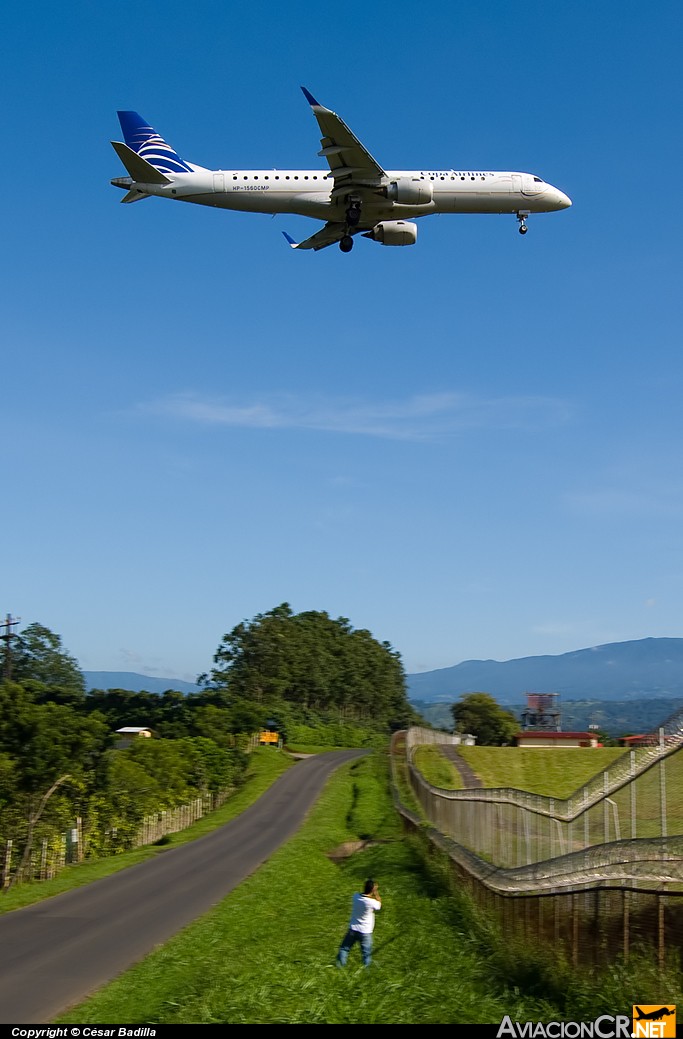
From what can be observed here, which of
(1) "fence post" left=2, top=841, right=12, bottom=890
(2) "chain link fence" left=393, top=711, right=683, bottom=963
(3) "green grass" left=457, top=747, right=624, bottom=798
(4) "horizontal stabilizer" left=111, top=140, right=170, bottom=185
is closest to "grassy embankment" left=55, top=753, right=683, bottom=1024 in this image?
(2) "chain link fence" left=393, top=711, right=683, bottom=963

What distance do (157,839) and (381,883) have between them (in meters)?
20.5

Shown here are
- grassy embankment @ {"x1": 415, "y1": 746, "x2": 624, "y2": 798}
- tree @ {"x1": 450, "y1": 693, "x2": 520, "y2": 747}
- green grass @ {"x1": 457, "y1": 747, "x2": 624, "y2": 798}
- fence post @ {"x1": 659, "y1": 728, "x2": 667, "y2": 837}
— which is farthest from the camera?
tree @ {"x1": 450, "y1": 693, "x2": 520, "y2": 747}

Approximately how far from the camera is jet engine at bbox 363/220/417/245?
40000 mm

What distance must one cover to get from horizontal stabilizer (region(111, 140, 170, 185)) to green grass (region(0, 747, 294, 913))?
24.7 metres

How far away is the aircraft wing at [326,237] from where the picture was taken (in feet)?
136

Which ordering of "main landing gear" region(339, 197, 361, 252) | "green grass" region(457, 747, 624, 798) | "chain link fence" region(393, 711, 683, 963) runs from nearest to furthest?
"chain link fence" region(393, 711, 683, 963) → "main landing gear" region(339, 197, 361, 252) → "green grass" region(457, 747, 624, 798)

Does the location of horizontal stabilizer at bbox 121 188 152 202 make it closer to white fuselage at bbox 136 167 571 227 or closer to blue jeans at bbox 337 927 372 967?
white fuselage at bbox 136 167 571 227

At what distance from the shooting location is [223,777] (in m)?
63.0

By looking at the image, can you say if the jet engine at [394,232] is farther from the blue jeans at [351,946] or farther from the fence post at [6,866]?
the blue jeans at [351,946]

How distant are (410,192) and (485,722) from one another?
81.4 meters

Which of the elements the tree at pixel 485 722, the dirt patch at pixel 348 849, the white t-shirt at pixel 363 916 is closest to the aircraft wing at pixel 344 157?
the dirt patch at pixel 348 849

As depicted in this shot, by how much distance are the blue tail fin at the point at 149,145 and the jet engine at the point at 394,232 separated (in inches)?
317

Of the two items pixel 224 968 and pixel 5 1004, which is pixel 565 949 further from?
pixel 5 1004

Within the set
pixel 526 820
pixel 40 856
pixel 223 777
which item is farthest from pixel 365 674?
pixel 526 820
